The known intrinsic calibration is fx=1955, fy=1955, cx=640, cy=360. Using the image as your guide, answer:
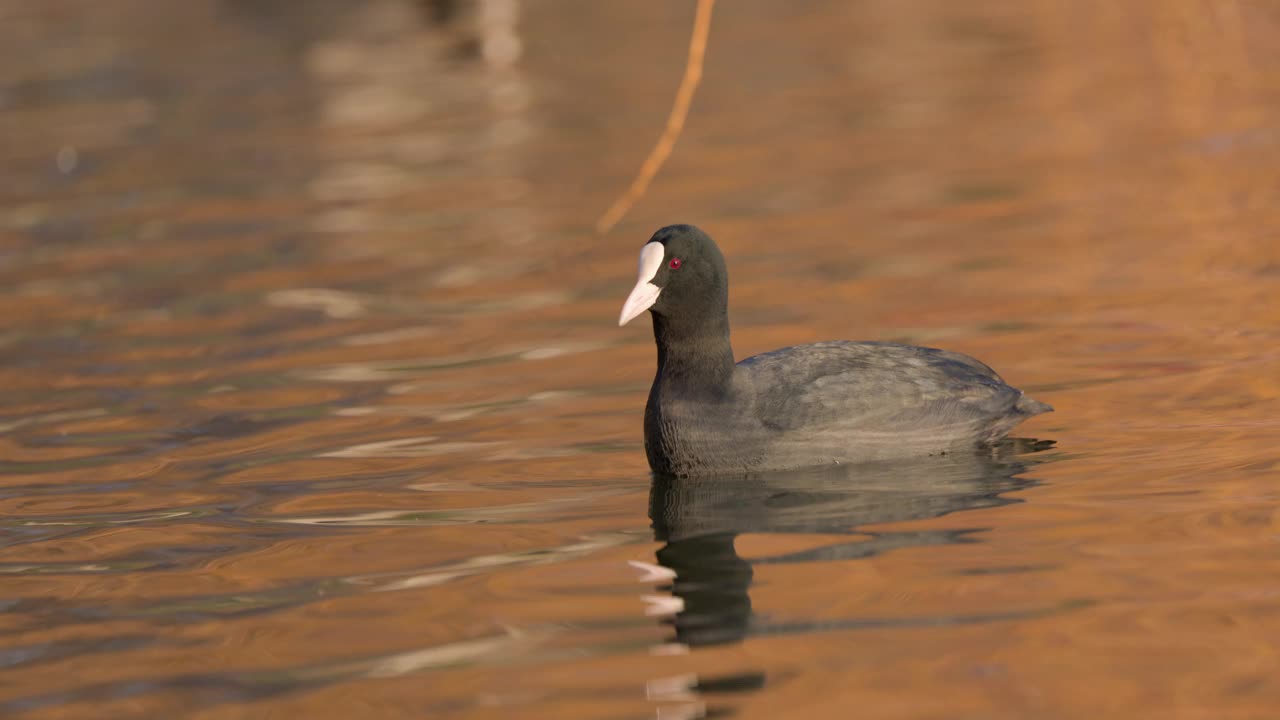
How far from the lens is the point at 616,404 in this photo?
9148 mm

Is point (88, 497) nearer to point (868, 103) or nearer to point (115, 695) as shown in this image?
point (115, 695)

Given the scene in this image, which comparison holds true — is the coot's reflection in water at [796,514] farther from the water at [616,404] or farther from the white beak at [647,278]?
the white beak at [647,278]

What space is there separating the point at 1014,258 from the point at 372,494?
552 cm

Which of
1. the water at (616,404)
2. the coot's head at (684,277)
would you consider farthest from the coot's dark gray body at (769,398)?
the water at (616,404)

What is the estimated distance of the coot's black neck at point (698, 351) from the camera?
768 cm

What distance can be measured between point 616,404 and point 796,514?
2217 millimetres

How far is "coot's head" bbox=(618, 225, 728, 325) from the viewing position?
25.1 ft

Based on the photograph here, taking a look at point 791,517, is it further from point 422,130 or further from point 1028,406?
point 422,130

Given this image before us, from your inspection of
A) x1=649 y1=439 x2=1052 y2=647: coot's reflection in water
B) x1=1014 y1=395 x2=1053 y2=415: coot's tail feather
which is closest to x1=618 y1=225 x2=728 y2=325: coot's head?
x1=649 y1=439 x2=1052 y2=647: coot's reflection in water

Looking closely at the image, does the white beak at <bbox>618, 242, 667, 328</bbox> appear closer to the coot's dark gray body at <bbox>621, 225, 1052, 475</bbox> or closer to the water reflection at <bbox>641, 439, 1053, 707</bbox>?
the coot's dark gray body at <bbox>621, 225, 1052, 475</bbox>

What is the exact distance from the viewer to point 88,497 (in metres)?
8.16

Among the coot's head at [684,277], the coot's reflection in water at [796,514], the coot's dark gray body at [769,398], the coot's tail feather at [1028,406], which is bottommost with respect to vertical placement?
the coot's reflection in water at [796,514]

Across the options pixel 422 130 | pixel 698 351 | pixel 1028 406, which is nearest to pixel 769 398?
pixel 698 351

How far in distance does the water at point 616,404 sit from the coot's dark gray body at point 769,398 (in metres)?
0.14
